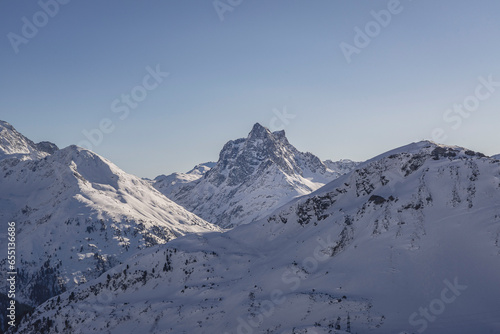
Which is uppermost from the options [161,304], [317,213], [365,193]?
[365,193]

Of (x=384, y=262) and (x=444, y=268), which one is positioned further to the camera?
(x=384, y=262)

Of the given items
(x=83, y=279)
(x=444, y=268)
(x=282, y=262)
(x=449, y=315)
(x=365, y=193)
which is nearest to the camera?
(x=449, y=315)

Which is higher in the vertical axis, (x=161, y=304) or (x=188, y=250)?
(x=188, y=250)

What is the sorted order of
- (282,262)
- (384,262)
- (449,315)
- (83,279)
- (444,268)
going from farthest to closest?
(83,279) → (282,262) → (384,262) → (444,268) → (449,315)

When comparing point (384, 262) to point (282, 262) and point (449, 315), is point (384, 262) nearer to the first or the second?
point (449, 315)

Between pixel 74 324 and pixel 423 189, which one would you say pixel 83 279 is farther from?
pixel 423 189

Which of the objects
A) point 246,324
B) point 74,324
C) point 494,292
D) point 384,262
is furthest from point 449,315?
point 74,324
